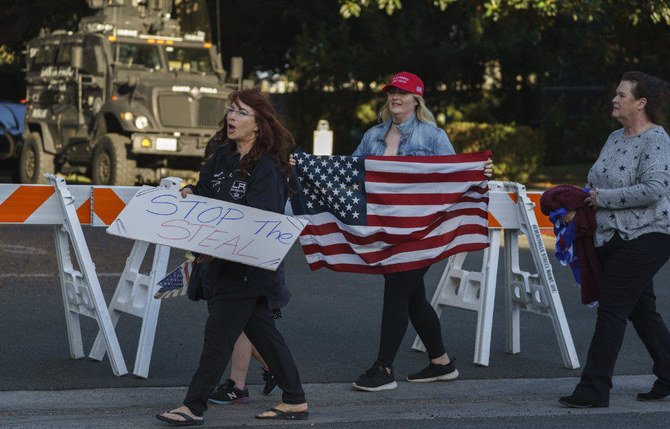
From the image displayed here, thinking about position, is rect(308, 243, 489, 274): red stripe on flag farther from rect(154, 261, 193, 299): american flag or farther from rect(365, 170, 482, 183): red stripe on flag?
rect(154, 261, 193, 299): american flag

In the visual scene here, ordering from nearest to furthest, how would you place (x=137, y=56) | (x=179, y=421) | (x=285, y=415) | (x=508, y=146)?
(x=179, y=421) < (x=285, y=415) < (x=137, y=56) < (x=508, y=146)

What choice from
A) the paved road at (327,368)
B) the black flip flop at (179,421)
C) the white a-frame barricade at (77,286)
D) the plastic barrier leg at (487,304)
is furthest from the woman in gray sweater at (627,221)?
the white a-frame barricade at (77,286)

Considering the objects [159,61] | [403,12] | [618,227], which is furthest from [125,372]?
[403,12]

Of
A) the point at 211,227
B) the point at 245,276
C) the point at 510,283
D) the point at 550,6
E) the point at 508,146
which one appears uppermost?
the point at 550,6

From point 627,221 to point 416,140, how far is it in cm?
133

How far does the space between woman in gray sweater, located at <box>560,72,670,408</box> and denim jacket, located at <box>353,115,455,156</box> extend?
3.25 feet

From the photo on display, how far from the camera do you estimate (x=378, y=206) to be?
23.6ft

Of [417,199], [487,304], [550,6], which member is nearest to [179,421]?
[417,199]

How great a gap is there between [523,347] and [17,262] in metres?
5.70

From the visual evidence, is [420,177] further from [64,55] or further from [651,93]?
[64,55]

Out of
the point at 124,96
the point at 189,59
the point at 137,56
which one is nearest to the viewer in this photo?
the point at 124,96

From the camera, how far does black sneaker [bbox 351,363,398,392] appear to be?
6.97 metres

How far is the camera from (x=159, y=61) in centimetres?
2125

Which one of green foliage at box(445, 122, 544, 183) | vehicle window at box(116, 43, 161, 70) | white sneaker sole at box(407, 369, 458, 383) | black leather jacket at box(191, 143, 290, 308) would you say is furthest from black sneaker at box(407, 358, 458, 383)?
green foliage at box(445, 122, 544, 183)
